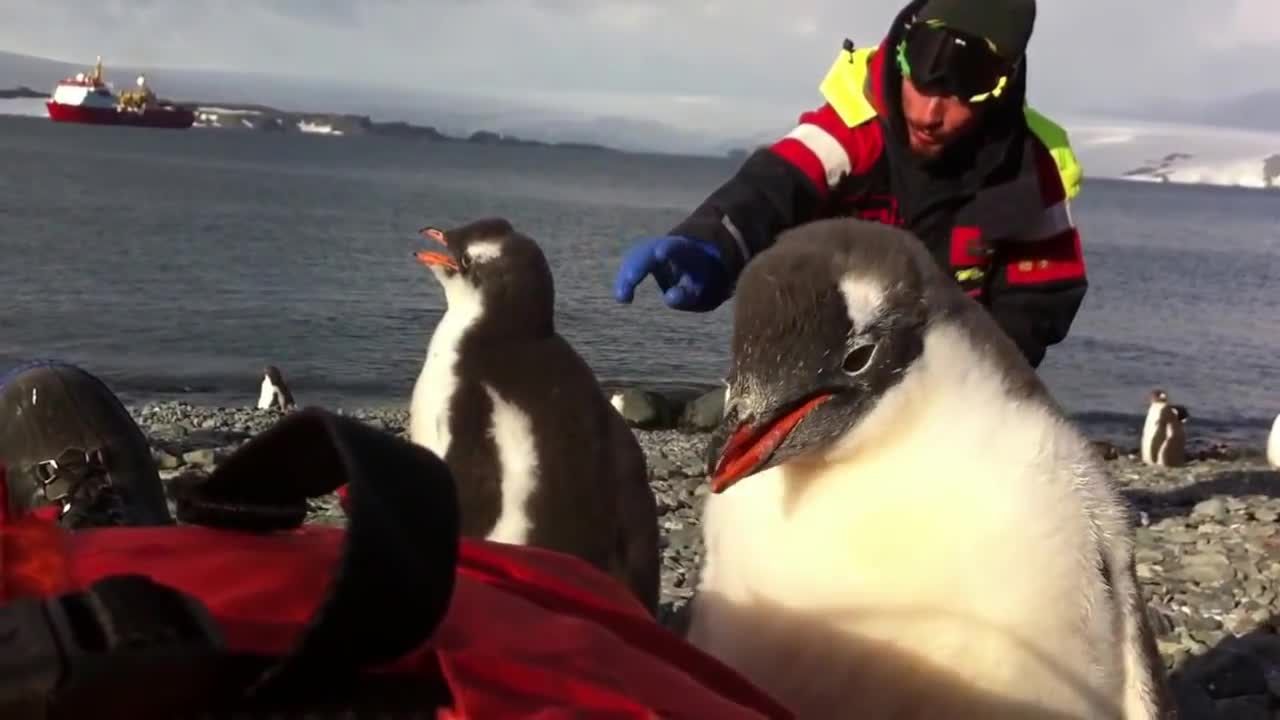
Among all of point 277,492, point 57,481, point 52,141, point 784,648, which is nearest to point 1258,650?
point 784,648

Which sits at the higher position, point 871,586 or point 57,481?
point 871,586

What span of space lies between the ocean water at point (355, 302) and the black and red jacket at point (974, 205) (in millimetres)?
10825

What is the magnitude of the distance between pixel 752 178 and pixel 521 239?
6.63 feet

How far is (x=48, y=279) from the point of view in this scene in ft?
65.6

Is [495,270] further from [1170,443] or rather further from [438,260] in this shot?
[1170,443]

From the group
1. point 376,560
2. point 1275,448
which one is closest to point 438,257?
point 376,560

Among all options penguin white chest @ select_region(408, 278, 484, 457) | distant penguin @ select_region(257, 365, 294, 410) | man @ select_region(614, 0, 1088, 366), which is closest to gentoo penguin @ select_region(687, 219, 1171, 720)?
man @ select_region(614, 0, 1088, 366)

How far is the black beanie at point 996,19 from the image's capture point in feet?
8.54

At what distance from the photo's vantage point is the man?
2633 millimetres

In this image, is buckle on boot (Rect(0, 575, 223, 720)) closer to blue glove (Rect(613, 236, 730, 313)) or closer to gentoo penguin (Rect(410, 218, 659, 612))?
blue glove (Rect(613, 236, 730, 313))

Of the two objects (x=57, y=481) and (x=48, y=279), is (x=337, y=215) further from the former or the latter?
(x=57, y=481)

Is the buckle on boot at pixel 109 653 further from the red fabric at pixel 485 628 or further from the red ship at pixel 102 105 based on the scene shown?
the red ship at pixel 102 105

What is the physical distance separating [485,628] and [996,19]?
6.61ft

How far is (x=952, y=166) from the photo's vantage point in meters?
2.86
